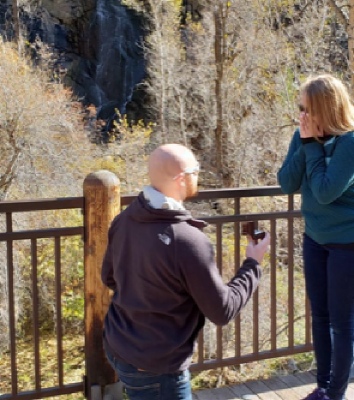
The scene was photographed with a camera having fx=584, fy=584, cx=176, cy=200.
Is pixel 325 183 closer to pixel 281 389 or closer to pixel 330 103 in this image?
pixel 330 103

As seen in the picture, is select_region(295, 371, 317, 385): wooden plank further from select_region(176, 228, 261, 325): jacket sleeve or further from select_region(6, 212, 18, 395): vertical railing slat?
select_region(176, 228, 261, 325): jacket sleeve

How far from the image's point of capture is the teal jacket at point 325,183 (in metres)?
2.38

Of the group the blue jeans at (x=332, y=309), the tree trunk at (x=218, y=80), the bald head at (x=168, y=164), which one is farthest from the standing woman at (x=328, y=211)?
the tree trunk at (x=218, y=80)

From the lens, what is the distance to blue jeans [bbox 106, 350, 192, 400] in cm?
183

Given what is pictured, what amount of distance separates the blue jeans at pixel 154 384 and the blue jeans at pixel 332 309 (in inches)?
37.7

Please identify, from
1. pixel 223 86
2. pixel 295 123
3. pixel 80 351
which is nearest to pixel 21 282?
pixel 80 351

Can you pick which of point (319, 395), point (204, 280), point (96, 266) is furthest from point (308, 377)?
point (204, 280)

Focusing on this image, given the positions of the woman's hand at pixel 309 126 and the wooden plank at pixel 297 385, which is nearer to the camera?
the woman's hand at pixel 309 126

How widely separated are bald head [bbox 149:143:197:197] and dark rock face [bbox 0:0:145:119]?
882 inches

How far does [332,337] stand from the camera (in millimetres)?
2658

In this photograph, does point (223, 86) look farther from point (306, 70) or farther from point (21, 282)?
point (21, 282)

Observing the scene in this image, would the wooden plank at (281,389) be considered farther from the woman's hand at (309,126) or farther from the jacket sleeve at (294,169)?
the woman's hand at (309,126)

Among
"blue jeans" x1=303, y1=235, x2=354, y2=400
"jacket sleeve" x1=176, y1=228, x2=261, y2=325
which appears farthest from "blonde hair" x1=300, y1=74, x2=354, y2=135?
"jacket sleeve" x1=176, y1=228, x2=261, y2=325

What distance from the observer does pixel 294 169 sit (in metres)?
2.64
